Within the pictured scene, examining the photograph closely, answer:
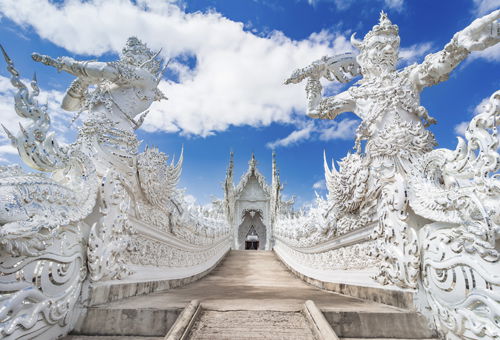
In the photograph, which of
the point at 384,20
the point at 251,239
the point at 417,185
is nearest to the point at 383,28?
the point at 384,20

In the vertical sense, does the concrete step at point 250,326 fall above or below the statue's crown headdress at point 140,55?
below

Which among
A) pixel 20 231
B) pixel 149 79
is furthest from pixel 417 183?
pixel 149 79

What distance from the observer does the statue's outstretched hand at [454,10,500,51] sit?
2.11 metres

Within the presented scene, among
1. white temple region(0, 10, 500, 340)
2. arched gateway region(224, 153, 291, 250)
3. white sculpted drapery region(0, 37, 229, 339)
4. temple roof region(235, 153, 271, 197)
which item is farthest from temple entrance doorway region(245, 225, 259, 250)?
white temple region(0, 10, 500, 340)

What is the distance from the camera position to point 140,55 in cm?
416

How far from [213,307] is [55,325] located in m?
1.12

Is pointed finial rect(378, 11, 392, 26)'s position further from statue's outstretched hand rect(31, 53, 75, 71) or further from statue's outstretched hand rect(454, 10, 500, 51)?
statue's outstretched hand rect(31, 53, 75, 71)

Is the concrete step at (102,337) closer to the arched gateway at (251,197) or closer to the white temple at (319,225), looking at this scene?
the white temple at (319,225)

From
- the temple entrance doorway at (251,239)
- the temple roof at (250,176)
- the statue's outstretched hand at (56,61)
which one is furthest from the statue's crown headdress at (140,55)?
the temple entrance doorway at (251,239)

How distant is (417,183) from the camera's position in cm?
249

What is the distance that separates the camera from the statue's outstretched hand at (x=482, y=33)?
2.11 m

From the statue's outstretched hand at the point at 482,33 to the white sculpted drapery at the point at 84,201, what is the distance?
355 cm

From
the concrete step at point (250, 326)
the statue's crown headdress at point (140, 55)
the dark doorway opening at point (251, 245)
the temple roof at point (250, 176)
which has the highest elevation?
the temple roof at point (250, 176)

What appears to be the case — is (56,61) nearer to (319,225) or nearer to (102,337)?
(102,337)
